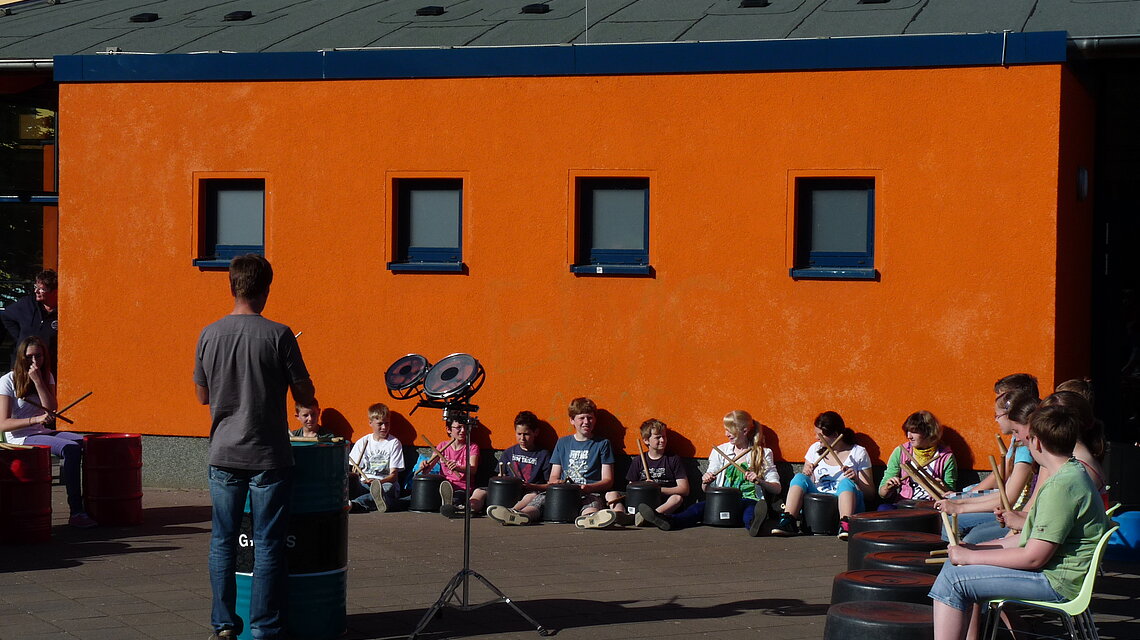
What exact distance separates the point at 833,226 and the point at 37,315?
27.2 ft

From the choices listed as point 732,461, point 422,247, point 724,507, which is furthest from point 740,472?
point 422,247

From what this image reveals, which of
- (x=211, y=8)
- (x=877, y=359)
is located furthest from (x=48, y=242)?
(x=877, y=359)

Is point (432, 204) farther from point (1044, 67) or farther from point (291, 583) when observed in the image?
point (291, 583)

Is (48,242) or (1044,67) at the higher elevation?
(1044,67)

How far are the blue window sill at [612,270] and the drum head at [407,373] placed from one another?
4.56m

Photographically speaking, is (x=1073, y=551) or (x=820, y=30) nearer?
(x=1073, y=551)

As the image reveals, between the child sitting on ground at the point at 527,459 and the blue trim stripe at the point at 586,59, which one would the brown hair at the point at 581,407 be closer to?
the child sitting on ground at the point at 527,459

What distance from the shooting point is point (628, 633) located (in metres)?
7.70

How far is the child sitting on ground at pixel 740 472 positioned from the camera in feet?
38.2

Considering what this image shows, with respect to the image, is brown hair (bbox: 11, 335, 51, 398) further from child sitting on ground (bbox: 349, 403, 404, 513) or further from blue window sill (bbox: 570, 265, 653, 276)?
blue window sill (bbox: 570, 265, 653, 276)

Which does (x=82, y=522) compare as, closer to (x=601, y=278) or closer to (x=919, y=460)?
(x=601, y=278)

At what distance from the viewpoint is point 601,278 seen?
12.6m

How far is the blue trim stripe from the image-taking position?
37.9ft

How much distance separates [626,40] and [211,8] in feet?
19.1
